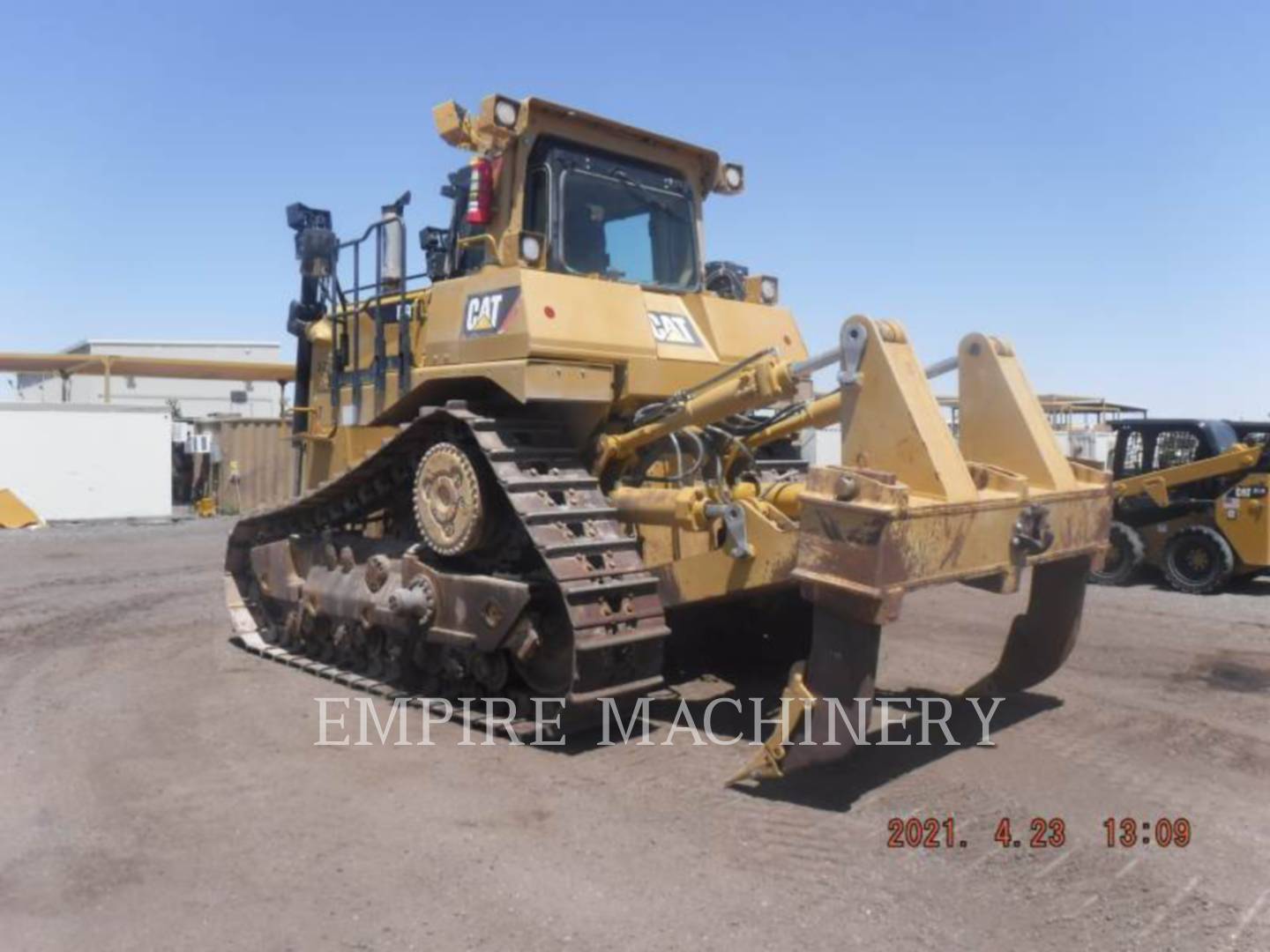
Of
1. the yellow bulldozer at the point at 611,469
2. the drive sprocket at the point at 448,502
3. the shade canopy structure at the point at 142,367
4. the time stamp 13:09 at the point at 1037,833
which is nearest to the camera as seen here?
the time stamp 13:09 at the point at 1037,833

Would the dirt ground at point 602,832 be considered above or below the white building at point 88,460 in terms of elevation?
below

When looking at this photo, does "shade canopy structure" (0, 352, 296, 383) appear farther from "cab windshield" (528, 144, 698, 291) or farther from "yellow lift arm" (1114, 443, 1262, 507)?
"cab windshield" (528, 144, 698, 291)

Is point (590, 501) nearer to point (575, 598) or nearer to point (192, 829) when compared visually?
point (575, 598)

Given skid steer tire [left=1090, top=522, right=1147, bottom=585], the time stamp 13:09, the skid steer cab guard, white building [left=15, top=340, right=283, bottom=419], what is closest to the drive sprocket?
the skid steer cab guard

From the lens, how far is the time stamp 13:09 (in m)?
4.48

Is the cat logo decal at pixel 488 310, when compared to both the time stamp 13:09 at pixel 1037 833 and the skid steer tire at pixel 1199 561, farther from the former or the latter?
the skid steer tire at pixel 1199 561

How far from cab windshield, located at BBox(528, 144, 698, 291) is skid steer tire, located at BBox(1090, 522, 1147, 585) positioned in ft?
26.2

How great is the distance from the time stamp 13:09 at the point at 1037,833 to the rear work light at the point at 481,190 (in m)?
4.26

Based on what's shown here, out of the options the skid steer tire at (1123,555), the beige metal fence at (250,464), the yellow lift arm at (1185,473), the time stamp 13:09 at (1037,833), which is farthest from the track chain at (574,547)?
the beige metal fence at (250,464)

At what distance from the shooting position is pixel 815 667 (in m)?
4.84

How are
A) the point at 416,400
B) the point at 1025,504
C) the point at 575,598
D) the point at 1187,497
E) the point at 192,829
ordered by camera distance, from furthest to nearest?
the point at 1187,497 → the point at 416,400 → the point at 575,598 → the point at 1025,504 → the point at 192,829

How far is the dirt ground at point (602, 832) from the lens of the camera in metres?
3.81

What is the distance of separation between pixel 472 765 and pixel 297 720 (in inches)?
57.7

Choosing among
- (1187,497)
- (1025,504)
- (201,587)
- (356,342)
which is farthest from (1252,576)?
(201,587)
